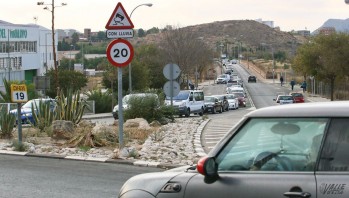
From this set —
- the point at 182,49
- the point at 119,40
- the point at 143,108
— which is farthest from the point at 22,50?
the point at 119,40

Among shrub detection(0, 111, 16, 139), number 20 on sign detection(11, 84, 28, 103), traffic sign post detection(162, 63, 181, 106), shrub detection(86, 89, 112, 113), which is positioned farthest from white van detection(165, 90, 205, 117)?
number 20 on sign detection(11, 84, 28, 103)

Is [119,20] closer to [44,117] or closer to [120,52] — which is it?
[120,52]

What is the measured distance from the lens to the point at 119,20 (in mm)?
15539

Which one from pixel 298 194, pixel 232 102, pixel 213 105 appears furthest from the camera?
pixel 232 102

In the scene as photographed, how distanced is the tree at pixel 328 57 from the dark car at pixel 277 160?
55.9 m

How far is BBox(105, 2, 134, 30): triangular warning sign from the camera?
15484 mm

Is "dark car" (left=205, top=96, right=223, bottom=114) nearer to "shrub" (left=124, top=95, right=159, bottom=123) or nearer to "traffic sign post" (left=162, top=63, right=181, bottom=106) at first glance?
"shrub" (left=124, top=95, right=159, bottom=123)

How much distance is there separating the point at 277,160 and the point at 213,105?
44.3m

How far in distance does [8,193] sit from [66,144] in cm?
760

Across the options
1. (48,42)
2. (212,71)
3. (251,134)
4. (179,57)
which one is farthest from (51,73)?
(212,71)

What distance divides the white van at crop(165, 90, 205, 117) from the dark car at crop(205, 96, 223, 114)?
6.00ft

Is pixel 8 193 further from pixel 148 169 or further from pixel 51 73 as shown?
pixel 51 73

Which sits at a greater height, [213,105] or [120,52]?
[120,52]

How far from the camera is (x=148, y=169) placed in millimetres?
13984
